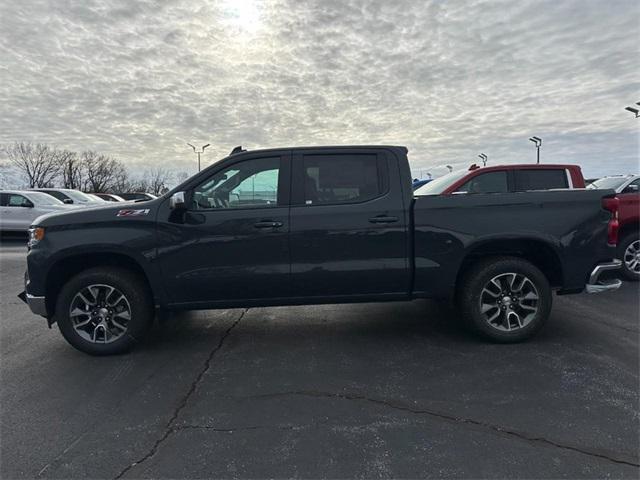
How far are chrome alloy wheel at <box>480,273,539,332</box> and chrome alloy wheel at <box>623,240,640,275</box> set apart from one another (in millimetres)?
4123

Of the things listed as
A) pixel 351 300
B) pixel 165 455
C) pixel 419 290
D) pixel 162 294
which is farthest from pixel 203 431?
pixel 419 290

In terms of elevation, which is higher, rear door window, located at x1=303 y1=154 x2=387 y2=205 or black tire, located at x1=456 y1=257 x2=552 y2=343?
rear door window, located at x1=303 y1=154 x2=387 y2=205

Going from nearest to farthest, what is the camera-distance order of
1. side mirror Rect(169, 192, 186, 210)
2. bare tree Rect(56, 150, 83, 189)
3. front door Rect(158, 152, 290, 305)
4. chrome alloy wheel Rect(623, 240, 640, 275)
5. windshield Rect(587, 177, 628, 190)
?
side mirror Rect(169, 192, 186, 210), front door Rect(158, 152, 290, 305), chrome alloy wheel Rect(623, 240, 640, 275), windshield Rect(587, 177, 628, 190), bare tree Rect(56, 150, 83, 189)

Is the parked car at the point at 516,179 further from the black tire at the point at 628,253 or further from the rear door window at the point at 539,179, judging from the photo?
the black tire at the point at 628,253

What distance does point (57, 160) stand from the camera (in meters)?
54.4

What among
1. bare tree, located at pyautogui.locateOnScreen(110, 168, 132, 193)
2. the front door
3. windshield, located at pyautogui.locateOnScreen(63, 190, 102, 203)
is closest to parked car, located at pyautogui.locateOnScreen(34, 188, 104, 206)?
windshield, located at pyautogui.locateOnScreen(63, 190, 102, 203)

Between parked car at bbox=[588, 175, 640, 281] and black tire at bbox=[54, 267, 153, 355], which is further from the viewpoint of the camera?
parked car at bbox=[588, 175, 640, 281]

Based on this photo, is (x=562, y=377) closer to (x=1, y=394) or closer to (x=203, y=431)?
(x=203, y=431)

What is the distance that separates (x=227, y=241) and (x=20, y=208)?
12.8 m

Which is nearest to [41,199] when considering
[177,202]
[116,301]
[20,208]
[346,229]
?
[20,208]

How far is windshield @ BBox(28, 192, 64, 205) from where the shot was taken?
Result: 1351 centimetres

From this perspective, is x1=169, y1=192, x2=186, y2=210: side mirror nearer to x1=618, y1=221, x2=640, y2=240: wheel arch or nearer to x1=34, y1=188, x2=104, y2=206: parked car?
x1=618, y1=221, x2=640, y2=240: wheel arch

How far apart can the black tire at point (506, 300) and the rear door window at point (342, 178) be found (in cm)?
134

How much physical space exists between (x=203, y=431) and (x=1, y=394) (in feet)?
6.26
